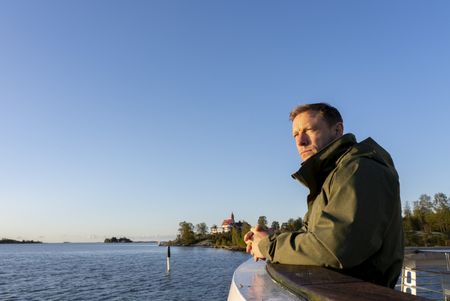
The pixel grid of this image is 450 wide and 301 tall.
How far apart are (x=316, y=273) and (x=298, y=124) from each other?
1.03m

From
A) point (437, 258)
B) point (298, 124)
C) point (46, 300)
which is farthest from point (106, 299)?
point (298, 124)

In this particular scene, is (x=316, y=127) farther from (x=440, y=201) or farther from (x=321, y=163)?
(x=440, y=201)

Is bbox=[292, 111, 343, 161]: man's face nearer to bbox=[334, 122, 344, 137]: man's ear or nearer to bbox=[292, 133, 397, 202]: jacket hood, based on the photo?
bbox=[334, 122, 344, 137]: man's ear

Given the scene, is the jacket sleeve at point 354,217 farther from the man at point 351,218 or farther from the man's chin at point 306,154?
the man's chin at point 306,154

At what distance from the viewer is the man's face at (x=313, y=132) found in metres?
2.26

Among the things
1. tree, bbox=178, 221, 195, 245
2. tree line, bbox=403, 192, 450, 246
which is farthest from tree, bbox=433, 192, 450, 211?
tree, bbox=178, 221, 195, 245

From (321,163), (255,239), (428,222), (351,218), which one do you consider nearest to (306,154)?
(321,163)

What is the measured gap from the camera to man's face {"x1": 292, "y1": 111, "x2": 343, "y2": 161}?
2.26 metres

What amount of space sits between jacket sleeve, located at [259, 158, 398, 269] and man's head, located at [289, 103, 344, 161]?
572 millimetres

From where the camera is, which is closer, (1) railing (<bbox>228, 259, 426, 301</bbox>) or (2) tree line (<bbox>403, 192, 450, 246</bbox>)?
(1) railing (<bbox>228, 259, 426, 301</bbox>)

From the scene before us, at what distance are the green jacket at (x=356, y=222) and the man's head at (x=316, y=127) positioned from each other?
1.01 ft

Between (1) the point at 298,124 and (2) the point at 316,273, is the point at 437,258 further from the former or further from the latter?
(2) the point at 316,273

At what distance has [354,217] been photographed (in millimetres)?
1536

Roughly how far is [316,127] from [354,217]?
82 cm
